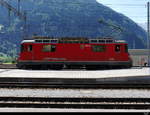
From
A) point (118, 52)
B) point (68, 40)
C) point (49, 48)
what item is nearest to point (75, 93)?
point (49, 48)

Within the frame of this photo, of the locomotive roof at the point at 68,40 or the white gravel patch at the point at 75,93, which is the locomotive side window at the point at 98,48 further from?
the white gravel patch at the point at 75,93

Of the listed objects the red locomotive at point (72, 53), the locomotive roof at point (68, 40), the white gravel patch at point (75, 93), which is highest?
the locomotive roof at point (68, 40)

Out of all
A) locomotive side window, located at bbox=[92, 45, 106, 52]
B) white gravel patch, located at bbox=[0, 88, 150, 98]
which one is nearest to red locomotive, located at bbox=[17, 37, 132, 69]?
locomotive side window, located at bbox=[92, 45, 106, 52]

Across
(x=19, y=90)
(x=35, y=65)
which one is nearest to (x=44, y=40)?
(x=35, y=65)

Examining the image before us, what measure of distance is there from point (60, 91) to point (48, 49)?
14.7 metres

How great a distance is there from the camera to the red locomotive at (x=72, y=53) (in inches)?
1110

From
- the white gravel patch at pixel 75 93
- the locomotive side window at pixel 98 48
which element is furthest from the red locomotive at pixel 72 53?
the white gravel patch at pixel 75 93

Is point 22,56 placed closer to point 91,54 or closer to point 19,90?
point 91,54

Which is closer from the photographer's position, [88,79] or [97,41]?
[88,79]

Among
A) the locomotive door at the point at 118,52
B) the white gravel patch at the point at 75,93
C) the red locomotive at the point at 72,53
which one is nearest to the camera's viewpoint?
the white gravel patch at the point at 75,93

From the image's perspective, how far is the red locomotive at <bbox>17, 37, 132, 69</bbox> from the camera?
92.5ft

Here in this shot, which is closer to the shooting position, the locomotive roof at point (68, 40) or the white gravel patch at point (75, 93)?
the white gravel patch at point (75, 93)

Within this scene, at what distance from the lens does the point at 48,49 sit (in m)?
28.3

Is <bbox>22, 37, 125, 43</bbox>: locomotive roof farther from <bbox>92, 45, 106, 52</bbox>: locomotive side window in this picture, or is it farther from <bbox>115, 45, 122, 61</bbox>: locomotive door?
<bbox>115, 45, 122, 61</bbox>: locomotive door
